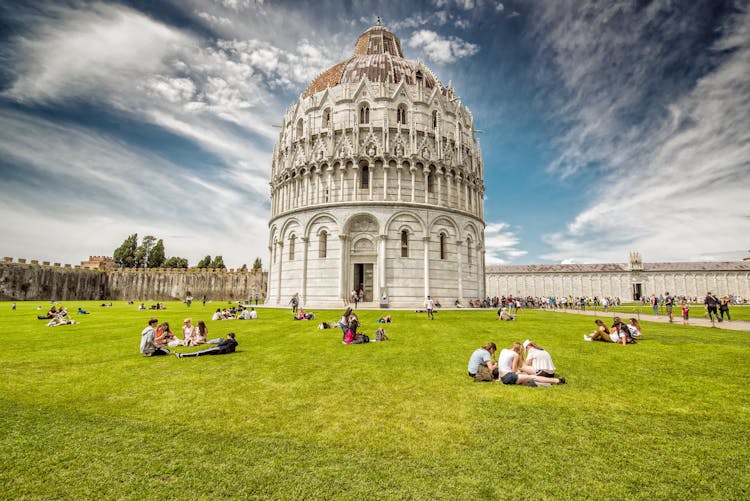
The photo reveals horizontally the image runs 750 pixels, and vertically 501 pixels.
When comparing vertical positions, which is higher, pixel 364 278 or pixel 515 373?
pixel 364 278

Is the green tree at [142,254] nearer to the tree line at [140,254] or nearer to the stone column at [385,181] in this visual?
the tree line at [140,254]

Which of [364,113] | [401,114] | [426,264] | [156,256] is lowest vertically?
[426,264]

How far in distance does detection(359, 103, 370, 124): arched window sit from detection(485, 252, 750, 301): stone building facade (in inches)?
2733

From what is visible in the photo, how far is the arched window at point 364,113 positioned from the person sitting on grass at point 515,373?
32.4 m

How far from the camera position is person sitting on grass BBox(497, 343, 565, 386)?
27.4 ft

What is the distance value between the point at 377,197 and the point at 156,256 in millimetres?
72720

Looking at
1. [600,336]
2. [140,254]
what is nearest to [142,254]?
[140,254]

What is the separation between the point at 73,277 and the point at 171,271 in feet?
49.8

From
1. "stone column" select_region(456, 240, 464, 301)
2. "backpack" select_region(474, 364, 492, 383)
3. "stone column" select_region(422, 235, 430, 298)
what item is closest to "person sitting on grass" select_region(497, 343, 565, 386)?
"backpack" select_region(474, 364, 492, 383)

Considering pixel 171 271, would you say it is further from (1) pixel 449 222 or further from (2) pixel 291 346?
(2) pixel 291 346

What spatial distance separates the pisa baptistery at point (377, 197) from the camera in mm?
34688

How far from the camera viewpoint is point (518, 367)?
8859mm

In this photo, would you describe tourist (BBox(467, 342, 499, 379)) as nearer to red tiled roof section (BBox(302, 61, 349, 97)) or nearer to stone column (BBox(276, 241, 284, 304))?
stone column (BBox(276, 241, 284, 304))

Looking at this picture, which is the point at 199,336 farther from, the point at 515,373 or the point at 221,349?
the point at 515,373
